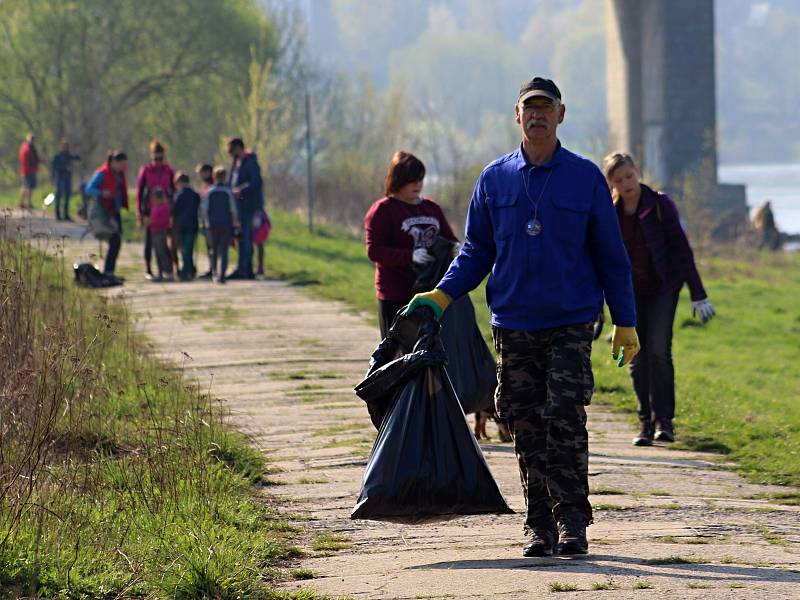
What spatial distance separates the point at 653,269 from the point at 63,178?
19400mm

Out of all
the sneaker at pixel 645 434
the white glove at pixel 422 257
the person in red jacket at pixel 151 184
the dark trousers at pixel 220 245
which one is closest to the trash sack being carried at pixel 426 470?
the white glove at pixel 422 257

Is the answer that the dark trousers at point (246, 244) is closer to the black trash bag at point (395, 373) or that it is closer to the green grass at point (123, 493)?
the green grass at point (123, 493)

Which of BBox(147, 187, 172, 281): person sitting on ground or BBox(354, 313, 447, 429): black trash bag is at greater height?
BBox(147, 187, 172, 281): person sitting on ground

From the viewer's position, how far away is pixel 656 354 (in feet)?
28.1

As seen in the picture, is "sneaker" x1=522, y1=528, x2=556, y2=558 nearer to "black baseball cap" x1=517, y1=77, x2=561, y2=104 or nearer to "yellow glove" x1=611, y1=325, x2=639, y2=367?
"yellow glove" x1=611, y1=325, x2=639, y2=367

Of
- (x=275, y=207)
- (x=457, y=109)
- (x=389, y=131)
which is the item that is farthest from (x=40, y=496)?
(x=457, y=109)

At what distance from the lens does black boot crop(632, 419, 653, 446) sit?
8.54m

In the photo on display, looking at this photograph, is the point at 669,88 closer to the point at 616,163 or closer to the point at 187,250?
the point at 187,250

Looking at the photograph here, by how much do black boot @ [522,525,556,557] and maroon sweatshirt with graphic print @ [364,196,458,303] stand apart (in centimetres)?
247

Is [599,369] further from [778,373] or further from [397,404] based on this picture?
[397,404]

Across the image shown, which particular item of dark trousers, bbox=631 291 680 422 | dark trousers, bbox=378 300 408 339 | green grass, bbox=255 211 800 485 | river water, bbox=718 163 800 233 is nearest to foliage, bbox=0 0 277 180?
green grass, bbox=255 211 800 485

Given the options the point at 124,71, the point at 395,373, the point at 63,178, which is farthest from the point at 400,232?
the point at 124,71

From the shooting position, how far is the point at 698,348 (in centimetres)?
1712

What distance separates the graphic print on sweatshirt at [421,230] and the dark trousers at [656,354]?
144cm
